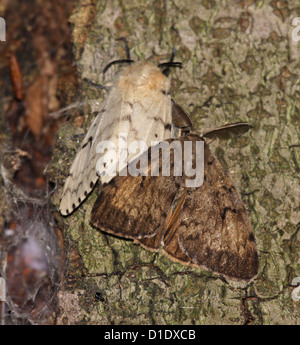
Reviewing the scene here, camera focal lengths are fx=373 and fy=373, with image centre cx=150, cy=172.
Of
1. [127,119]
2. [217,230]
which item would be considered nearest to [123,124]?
[127,119]

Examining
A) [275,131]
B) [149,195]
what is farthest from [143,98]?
[275,131]

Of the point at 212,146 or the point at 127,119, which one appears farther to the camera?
the point at 212,146

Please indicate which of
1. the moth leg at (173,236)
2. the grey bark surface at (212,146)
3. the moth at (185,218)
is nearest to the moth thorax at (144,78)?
the grey bark surface at (212,146)

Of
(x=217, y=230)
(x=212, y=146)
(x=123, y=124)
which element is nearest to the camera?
(x=217, y=230)

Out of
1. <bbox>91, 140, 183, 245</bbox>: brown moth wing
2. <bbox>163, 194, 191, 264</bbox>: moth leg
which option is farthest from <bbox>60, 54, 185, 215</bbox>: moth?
<bbox>163, 194, 191, 264</bbox>: moth leg

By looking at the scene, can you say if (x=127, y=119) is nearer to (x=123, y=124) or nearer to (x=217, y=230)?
(x=123, y=124)

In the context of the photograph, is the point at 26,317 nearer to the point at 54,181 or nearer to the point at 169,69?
the point at 54,181
